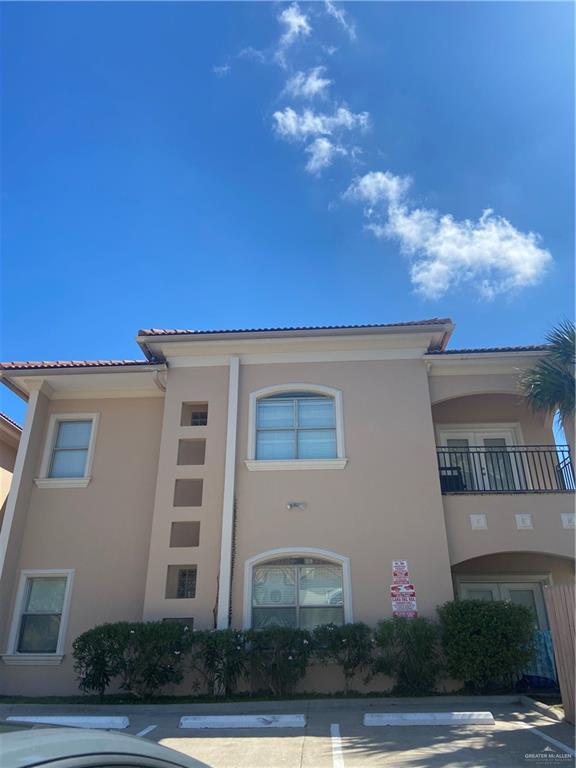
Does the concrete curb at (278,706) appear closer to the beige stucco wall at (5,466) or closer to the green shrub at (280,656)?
the green shrub at (280,656)

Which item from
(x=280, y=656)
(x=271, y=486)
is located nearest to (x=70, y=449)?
(x=271, y=486)

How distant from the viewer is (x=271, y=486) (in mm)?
12594

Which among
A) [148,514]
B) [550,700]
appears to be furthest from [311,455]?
[550,700]

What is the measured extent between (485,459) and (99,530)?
933cm

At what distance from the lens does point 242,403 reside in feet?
44.5

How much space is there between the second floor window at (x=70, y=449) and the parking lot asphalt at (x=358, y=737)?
5.40m

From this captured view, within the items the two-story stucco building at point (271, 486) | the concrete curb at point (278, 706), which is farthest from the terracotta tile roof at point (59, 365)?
the concrete curb at point (278, 706)

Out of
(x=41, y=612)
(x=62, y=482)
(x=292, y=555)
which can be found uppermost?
(x=62, y=482)

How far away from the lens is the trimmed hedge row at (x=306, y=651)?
1039cm

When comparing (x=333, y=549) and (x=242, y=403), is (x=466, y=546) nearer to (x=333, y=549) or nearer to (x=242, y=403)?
(x=333, y=549)

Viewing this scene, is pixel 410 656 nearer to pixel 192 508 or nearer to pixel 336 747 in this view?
pixel 336 747

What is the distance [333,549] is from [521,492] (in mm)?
4105

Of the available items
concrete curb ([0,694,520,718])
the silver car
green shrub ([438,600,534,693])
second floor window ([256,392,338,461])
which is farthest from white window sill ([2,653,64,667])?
the silver car

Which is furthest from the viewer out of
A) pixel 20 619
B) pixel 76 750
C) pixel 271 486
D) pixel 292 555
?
pixel 20 619
